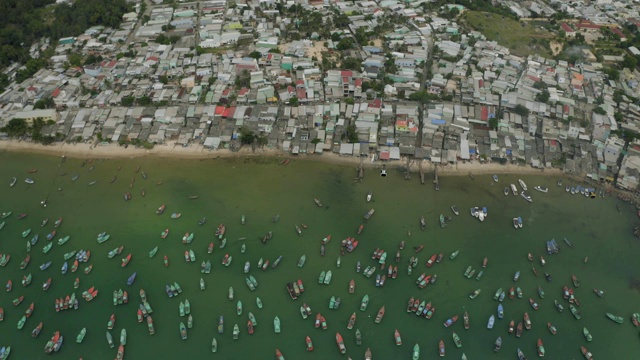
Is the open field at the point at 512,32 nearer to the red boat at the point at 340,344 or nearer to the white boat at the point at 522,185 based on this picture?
the white boat at the point at 522,185

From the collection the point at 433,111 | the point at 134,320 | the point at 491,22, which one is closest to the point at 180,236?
the point at 134,320

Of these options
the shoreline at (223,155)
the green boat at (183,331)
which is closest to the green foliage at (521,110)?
the shoreline at (223,155)

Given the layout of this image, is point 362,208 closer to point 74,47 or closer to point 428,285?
point 428,285

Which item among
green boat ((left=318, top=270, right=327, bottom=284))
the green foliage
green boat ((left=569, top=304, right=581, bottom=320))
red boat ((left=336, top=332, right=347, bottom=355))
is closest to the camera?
red boat ((left=336, top=332, right=347, bottom=355))

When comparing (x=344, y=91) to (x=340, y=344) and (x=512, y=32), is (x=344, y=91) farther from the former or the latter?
(x=512, y=32)

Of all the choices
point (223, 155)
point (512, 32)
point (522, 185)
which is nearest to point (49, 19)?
point (223, 155)

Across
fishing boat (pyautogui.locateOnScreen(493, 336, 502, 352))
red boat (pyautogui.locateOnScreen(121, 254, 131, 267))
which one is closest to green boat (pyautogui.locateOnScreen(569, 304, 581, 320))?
fishing boat (pyautogui.locateOnScreen(493, 336, 502, 352))

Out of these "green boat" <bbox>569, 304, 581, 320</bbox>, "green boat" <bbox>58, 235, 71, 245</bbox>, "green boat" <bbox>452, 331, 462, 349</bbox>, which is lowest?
"green boat" <bbox>452, 331, 462, 349</bbox>

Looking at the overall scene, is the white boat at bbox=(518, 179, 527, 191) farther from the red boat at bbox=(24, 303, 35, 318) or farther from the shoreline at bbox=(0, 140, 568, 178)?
the red boat at bbox=(24, 303, 35, 318)
